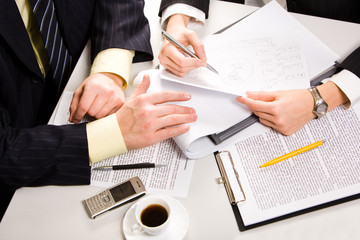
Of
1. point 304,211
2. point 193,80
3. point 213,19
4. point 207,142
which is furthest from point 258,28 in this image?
point 304,211

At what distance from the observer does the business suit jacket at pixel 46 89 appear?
744 millimetres

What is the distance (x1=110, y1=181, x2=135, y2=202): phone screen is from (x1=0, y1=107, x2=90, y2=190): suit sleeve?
77mm

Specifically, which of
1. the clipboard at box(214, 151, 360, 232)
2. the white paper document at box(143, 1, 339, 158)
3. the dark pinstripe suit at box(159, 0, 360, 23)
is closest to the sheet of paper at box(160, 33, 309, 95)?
the white paper document at box(143, 1, 339, 158)

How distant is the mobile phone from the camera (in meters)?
0.71

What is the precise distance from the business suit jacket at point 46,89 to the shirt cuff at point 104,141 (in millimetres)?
19

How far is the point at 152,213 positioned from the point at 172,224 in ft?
0.17

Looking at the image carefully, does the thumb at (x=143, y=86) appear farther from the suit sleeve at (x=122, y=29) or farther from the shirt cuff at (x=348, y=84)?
the shirt cuff at (x=348, y=84)

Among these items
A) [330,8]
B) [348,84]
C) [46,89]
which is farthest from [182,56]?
[330,8]

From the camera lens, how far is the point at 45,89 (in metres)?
1.09

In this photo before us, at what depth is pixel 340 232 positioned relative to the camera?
68cm

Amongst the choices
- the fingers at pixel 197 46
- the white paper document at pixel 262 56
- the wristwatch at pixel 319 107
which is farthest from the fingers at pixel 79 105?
the wristwatch at pixel 319 107

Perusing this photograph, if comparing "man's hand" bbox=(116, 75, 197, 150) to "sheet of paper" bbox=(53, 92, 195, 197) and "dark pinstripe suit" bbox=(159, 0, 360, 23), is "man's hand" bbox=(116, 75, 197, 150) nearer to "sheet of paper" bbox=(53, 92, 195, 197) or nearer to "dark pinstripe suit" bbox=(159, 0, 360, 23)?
"sheet of paper" bbox=(53, 92, 195, 197)

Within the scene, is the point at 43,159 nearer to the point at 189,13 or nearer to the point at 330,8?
the point at 189,13

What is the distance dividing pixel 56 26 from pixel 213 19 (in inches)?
20.7
